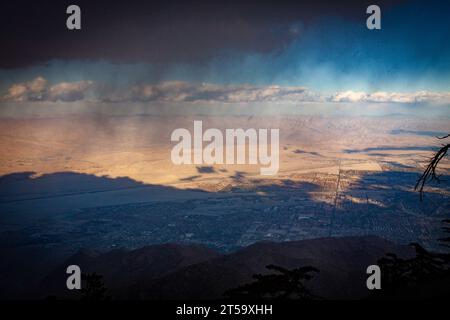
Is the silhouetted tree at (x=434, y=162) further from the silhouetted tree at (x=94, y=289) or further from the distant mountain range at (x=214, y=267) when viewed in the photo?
the distant mountain range at (x=214, y=267)

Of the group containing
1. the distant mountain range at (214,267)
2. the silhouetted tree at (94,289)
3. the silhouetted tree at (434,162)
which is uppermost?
the silhouetted tree at (434,162)

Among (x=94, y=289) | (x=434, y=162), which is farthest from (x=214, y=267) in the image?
(x=434, y=162)

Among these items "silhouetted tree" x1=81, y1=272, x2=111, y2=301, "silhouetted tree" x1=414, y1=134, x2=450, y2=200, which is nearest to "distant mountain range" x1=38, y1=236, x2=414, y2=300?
A: "silhouetted tree" x1=81, y1=272, x2=111, y2=301

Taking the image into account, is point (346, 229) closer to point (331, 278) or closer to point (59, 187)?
point (331, 278)

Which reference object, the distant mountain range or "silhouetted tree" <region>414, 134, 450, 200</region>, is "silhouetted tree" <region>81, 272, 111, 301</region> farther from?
the distant mountain range

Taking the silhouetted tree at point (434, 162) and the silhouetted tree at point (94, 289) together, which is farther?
the silhouetted tree at point (94, 289)

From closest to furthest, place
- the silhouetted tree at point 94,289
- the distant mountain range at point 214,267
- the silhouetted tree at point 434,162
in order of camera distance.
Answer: the silhouetted tree at point 434,162 < the silhouetted tree at point 94,289 < the distant mountain range at point 214,267

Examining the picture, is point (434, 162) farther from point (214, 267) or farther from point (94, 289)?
point (214, 267)

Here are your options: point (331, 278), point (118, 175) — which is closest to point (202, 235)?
point (331, 278)

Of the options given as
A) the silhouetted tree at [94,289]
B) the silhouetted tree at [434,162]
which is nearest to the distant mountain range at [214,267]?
the silhouetted tree at [94,289]

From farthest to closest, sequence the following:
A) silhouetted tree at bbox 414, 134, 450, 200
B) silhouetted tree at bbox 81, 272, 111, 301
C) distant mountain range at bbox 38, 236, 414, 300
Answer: distant mountain range at bbox 38, 236, 414, 300
silhouetted tree at bbox 81, 272, 111, 301
silhouetted tree at bbox 414, 134, 450, 200
